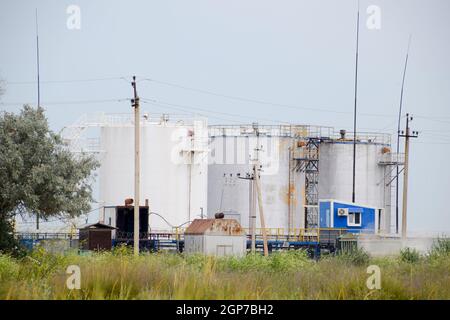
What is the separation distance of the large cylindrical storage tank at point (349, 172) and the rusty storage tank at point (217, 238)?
1946cm

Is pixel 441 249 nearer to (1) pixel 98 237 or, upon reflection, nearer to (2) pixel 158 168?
(1) pixel 98 237

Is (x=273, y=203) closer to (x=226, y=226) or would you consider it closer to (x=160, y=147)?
(x=160, y=147)

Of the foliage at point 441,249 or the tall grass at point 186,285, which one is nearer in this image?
the tall grass at point 186,285

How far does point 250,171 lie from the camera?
66.2m

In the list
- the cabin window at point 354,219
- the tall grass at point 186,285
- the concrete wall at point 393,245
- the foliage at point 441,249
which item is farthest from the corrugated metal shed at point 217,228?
the tall grass at point 186,285

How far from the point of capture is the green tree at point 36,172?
37906 mm

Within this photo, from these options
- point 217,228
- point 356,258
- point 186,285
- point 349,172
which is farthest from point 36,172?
point 349,172

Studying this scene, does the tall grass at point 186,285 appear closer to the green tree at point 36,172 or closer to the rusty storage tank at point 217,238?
the green tree at point 36,172

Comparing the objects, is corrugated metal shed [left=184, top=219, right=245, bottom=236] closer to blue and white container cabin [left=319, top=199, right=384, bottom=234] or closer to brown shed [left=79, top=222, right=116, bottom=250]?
brown shed [left=79, top=222, right=116, bottom=250]

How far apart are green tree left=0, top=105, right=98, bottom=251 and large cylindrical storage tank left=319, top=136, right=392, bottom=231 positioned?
3062 centimetres

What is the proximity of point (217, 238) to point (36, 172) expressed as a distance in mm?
13918
